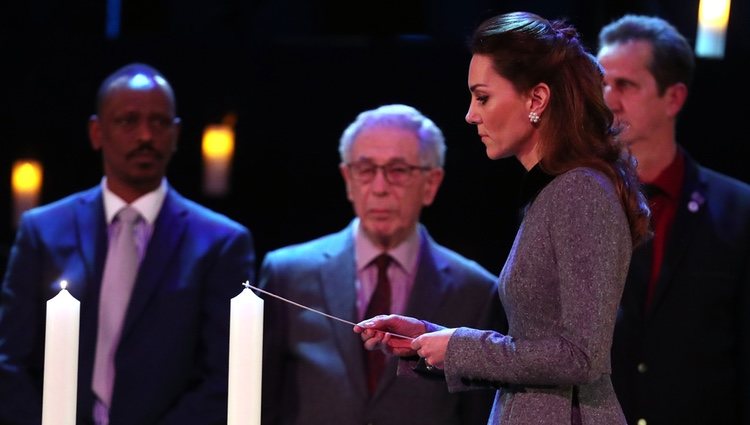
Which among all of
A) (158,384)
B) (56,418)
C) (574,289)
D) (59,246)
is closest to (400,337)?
(574,289)

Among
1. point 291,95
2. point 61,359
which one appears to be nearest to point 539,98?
point 61,359

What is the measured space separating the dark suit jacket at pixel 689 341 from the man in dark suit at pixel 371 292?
0.39m

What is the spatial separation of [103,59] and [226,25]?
46 cm

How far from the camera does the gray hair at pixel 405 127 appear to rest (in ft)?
12.1

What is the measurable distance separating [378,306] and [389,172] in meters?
0.40

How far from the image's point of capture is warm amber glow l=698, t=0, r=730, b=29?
4.23m

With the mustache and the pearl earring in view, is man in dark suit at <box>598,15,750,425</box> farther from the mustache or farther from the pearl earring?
the mustache

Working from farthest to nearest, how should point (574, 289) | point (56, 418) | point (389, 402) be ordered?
1. point (389, 402)
2. point (574, 289)
3. point (56, 418)

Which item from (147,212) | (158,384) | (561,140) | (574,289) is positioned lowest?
(158,384)

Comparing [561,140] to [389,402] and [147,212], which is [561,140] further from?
[147,212]

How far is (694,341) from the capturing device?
345cm

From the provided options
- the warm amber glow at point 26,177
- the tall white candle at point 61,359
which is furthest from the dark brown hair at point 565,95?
the warm amber glow at point 26,177

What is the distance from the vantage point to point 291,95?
4332 mm

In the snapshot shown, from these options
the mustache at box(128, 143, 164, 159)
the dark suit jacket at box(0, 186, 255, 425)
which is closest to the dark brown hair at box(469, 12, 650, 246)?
the dark suit jacket at box(0, 186, 255, 425)
